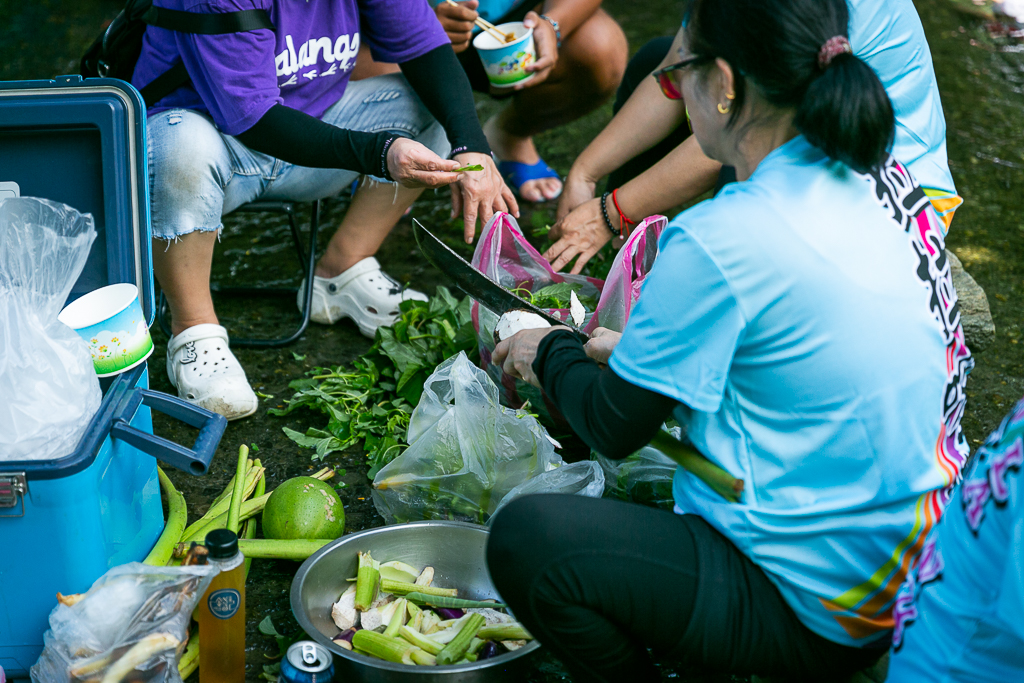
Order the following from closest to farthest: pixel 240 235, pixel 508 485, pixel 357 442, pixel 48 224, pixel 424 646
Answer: pixel 424 646 < pixel 48 224 < pixel 508 485 < pixel 357 442 < pixel 240 235

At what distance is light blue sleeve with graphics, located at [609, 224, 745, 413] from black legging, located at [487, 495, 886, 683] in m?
0.24

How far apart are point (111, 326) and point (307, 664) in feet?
2.45

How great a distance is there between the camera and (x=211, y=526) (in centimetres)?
188

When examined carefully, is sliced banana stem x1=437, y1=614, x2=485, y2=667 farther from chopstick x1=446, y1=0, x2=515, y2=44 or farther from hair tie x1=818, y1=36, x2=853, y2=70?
chopstick x1=446, y1=0, x2=515, y2=44

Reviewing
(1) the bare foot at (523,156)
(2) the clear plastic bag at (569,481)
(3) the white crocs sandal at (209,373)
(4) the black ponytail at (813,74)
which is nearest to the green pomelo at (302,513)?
(2) the clear plastic bag at (569,481)

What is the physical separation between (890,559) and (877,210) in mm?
502

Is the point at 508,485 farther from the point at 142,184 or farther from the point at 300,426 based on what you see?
the point at 142,184

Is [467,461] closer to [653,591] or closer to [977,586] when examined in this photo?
[653,591]

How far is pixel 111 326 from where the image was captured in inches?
66.5

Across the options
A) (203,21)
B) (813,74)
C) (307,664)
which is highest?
(813,74)

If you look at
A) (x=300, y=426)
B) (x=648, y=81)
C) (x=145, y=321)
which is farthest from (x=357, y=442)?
(x=648, y=81)

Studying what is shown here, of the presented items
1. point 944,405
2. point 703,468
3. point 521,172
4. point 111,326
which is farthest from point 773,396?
point 521,172

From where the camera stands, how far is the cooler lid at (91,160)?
176 centimetres

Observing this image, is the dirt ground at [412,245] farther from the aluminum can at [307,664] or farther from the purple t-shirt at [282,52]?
the purple t-shirt at [282,52]
